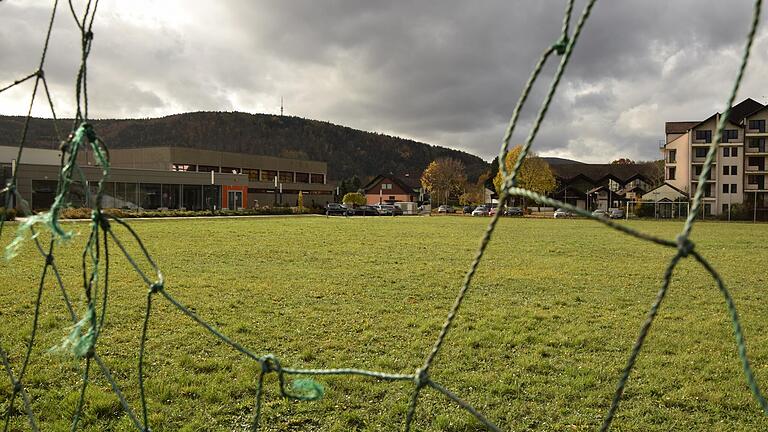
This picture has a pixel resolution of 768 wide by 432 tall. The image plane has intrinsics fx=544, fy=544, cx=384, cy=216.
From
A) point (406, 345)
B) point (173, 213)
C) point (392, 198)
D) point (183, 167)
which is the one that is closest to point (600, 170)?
point (392, 198)

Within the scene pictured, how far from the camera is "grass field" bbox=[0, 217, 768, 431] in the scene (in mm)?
3117

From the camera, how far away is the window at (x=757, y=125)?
135ft

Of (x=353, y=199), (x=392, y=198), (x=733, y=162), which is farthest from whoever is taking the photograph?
(x=392, y=198)

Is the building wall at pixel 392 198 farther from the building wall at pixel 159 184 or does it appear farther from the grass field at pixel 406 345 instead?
the grass field at pixel 406 345

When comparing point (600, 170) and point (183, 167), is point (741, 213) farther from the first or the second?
point (183, 167)

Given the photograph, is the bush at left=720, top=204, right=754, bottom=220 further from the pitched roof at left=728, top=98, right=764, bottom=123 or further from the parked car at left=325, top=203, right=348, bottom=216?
the parked car at left=325, top=203, right=348, bottom=216

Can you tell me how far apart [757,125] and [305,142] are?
8826 centimetres

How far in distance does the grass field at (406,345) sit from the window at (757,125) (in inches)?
1582

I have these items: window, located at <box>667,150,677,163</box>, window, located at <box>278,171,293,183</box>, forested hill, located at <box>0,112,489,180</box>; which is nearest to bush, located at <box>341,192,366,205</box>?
window, located at <box>278,171,293,183</box>

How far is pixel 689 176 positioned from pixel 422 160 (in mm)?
81871

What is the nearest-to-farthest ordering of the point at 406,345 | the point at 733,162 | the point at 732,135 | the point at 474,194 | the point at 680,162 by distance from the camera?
the point at 406,345, the point at 733,162, the point at 732,135, the point at 680,162, the point at 474,194

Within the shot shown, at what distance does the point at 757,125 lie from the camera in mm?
41438

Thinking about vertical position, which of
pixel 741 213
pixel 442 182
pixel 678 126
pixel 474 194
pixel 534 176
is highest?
pixel 678 126

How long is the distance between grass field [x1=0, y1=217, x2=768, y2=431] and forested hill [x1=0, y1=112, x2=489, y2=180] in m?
88.5
